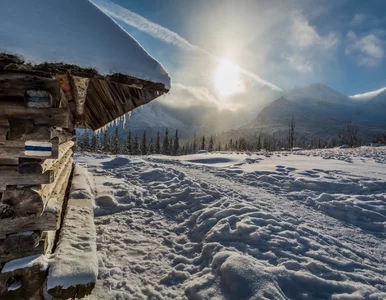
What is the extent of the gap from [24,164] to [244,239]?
158 inches

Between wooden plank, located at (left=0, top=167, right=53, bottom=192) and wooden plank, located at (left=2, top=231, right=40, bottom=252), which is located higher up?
wooden plank, located at (left=0, top=167, right=53, bottom=192)

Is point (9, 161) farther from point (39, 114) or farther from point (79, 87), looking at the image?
point (79, 87)

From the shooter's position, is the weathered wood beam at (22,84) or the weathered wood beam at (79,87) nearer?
the weathered wood beam at (22,84)

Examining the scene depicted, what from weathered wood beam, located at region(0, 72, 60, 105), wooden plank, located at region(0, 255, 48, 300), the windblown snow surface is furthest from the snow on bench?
weathered wood beam, located at region(0, 72, 60, 105)

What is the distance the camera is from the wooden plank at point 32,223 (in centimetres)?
303

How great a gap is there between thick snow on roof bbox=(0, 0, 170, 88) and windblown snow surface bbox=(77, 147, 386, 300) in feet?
10.5

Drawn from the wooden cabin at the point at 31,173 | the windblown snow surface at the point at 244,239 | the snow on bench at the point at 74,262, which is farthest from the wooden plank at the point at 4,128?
the windblown snow surface at the point at 244,239

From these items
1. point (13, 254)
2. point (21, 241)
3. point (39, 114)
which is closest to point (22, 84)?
point (39, 114)

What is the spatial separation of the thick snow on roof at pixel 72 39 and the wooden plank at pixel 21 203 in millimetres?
1617

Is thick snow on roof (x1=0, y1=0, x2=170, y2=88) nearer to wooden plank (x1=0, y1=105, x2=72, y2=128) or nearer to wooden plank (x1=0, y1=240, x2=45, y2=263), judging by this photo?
wooden plank (x1=0, y1=105, x2=72, y2=128)

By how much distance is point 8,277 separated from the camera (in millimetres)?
2967

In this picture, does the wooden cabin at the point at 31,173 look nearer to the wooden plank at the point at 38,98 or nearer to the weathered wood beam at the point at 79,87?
the wooden plank at the point at 38,98

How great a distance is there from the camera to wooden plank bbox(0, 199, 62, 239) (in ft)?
9.94

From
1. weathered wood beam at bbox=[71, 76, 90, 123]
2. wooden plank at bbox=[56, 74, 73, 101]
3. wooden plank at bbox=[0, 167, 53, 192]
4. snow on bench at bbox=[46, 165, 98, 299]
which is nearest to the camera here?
snow on bench at bbox=[46, 165, 98, 299]
